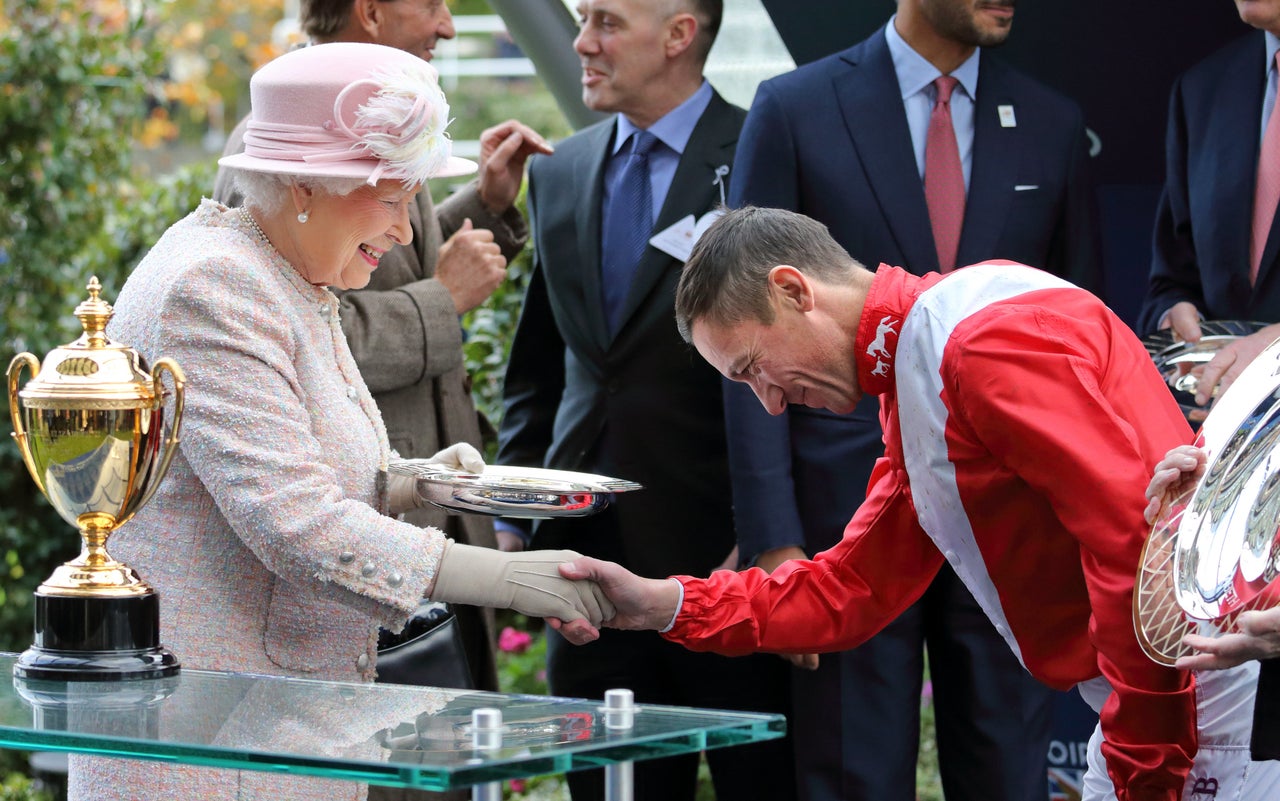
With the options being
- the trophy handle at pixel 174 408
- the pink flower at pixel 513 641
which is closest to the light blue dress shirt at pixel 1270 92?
the trophy handle at pixel 174 408

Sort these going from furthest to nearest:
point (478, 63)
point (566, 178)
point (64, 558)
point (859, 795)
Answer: point (478, 63)
point (64, 558)
point (566, 178)
point (859, 795)

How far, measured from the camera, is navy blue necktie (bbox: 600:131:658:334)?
4.08 m

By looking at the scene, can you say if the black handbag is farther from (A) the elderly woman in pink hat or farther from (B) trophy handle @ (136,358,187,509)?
(B) trophy handle @ (136,358,187,509)

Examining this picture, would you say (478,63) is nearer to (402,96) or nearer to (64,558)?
(64,558)

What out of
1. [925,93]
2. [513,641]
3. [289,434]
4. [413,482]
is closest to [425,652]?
[413,482]

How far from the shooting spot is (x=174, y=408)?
243 centimetres

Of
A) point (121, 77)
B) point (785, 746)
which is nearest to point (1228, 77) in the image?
point (785, 746)

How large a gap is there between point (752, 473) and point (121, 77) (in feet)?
14.8

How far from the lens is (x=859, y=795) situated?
3564 mm

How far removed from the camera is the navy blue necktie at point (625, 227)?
13.4 feet

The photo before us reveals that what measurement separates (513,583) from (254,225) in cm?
71

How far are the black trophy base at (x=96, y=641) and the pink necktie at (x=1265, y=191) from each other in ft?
8.74

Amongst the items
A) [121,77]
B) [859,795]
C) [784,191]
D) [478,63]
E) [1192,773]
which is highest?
[478,63]

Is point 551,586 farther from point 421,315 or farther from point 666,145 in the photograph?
point 666,145
